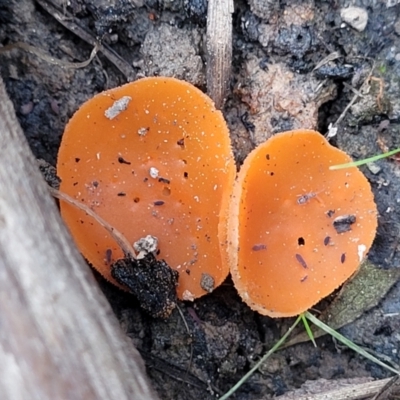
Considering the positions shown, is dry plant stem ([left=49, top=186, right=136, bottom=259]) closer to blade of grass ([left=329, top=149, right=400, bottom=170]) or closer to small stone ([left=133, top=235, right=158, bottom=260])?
small stone ([left=133, top=235, right=158, bottom=260])

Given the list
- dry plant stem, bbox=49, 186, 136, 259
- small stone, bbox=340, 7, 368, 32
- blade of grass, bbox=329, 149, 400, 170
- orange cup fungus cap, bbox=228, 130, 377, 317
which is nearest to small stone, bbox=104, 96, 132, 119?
dry plant stem, bbox=49, 186, 136, 259

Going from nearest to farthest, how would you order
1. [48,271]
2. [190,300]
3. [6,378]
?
[6,378]
[48,271]
[190,300]

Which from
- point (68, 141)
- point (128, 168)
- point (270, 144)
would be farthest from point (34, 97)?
point (270, 144)

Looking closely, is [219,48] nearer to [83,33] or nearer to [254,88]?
[254,88]

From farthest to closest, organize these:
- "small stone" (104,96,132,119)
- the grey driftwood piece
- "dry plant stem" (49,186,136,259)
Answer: "small stone" (104,96,132,119) < "dry plant stem" (49,186,136,259) < the grey driftwood piece

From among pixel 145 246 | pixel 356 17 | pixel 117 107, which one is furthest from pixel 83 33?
pixel 356 17

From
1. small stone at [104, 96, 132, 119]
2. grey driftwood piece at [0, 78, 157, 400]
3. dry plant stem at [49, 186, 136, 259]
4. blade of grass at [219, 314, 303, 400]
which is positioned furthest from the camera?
blade of grass at [219, 314, 303, 400]

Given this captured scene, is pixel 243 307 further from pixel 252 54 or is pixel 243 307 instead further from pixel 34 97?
pixel 34 97
